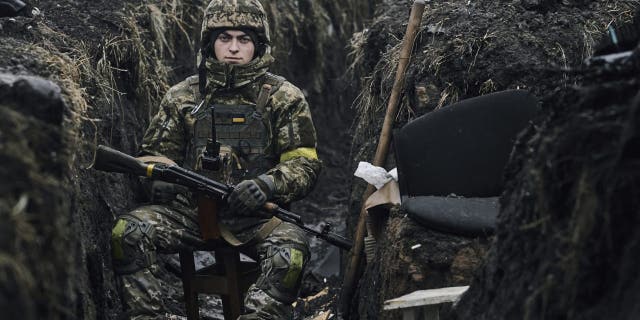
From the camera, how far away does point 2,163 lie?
356 centimetres

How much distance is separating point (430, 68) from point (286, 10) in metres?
4.03

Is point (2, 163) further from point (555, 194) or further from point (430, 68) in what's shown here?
point (430, 68)

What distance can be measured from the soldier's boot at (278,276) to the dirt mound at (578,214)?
2327mm

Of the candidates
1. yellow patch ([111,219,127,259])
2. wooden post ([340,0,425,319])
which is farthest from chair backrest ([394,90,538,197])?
yellow patch ([111,219,127,259])

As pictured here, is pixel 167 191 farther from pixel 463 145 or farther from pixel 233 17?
pixel 463 145

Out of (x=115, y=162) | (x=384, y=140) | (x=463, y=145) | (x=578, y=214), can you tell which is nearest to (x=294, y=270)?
(x=384, y=140)

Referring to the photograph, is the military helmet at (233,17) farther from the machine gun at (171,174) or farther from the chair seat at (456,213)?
the chair seat at (456,213)

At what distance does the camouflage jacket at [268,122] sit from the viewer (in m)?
7.20

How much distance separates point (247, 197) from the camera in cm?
675

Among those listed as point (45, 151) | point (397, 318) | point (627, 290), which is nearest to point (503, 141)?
point (397, 318)

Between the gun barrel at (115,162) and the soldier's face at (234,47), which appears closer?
the gun barrel at (115,162)

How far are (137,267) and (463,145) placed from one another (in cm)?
225

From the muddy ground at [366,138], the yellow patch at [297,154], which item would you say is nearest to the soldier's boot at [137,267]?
the muddy ground at [366,138]

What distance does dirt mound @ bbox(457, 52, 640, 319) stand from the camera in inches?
144
